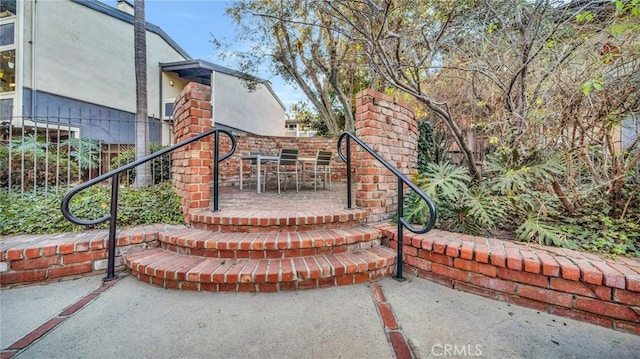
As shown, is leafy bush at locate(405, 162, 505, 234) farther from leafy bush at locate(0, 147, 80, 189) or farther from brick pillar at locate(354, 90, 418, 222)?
leafy bush at locate(0, 147, 80, 189)

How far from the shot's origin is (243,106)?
12180mm

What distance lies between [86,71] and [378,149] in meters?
9.42

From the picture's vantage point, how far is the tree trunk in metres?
3.78

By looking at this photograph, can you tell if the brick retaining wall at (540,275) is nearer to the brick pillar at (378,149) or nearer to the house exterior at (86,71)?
the brick pillar at (378,149)

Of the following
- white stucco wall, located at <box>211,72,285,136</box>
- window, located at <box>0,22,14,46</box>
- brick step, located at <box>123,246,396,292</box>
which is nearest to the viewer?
brick step, located at <box>123,246,396,292</box>

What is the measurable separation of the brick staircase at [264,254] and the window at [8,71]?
26.4 feet

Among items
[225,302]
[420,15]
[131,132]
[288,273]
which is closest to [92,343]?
[225,302]

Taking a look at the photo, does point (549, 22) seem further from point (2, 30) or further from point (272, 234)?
point (2, 30)

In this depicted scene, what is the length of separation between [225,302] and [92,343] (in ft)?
2.12

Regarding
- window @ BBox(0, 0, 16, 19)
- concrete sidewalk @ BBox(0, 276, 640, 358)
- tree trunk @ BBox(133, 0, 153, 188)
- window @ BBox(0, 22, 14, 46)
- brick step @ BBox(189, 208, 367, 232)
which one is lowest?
concrete sidewalk @ BBox(0, 276, 640, 358)

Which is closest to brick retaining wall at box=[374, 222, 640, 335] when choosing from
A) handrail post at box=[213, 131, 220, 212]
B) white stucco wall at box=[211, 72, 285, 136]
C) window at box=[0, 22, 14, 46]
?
handrail post at box=[213, 131, 220, 212]

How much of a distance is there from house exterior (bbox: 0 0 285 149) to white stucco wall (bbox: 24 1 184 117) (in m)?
0.02

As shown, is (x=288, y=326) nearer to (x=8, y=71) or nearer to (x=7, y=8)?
(x=8, y=71)

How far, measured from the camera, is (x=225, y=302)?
5.47ft
